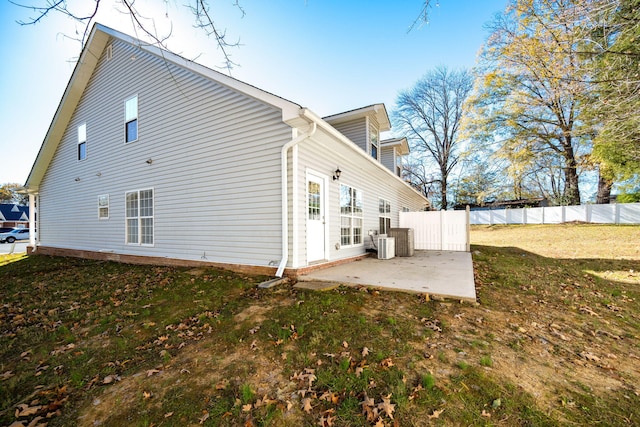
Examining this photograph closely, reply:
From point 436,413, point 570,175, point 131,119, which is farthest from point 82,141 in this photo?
point 570,175

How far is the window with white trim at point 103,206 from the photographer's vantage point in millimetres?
9539

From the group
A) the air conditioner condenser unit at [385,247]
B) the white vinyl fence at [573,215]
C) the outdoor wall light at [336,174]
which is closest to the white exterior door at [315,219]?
the outdoor wall light at [336,174]

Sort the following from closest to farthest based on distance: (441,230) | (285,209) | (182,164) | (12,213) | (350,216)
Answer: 1. (285,209)
2. (182,164)
3. (350,216)
4. (441,230)
5. (12,213)

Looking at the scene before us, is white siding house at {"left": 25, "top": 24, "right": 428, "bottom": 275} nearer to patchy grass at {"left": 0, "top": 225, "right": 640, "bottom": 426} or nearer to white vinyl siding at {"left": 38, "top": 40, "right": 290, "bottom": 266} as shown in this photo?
white vinyl siding at {"left": 38, "top": 40, "right": 290, "bottom": 266}

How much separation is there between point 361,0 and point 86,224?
12.1 metres

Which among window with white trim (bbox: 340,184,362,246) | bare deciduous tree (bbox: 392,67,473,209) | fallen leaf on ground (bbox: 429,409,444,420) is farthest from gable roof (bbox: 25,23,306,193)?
bare deciduous tree (bbox: 392,67,473,209)

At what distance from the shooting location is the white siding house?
5766 mm

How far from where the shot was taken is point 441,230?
10.8m

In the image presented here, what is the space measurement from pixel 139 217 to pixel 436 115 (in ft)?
81.2

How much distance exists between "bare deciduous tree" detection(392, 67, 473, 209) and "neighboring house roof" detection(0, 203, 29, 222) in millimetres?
49710

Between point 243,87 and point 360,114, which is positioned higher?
point 360,114

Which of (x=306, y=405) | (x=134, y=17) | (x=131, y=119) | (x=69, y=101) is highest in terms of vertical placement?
(x=69, y=101)

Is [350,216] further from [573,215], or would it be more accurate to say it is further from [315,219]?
[573,215]

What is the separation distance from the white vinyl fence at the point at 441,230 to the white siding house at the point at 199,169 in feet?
5.54
